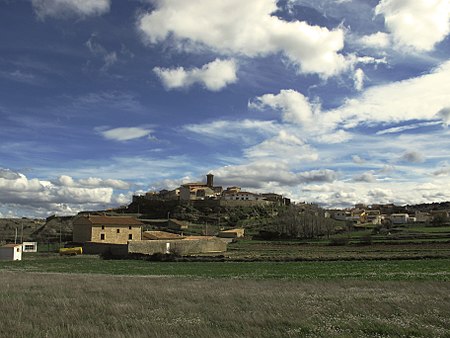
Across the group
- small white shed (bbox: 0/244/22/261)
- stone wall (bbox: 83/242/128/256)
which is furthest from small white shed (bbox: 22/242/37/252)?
small white shed (bbox: 0/244/22/261)

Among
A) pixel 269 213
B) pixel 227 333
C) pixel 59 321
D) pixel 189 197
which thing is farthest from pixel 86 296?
pixel 189 197

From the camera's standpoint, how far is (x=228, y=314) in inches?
505

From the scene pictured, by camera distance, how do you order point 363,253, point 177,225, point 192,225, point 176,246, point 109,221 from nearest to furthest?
1. point 363,253
2. point 176,246
3. point 109,221
4. point 177,225
5. point 192,225

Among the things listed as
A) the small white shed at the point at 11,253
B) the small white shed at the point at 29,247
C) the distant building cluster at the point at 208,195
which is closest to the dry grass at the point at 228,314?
the small white shed at the point at 11,253

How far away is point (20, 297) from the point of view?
1670 centimetres

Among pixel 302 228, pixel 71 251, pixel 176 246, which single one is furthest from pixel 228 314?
pixel 302 228

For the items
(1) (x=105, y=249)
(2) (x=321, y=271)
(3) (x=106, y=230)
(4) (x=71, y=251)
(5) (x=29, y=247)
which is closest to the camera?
(2) (x=321, y=271)

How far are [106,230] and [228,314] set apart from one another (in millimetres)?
78135

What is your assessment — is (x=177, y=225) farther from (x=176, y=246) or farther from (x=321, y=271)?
(x=321, y=271)

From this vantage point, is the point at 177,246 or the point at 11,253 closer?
the point at 11,253

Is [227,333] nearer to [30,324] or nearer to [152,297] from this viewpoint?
[30,324]

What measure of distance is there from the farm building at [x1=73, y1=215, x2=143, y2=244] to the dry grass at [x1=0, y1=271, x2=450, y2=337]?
6994 centimetres

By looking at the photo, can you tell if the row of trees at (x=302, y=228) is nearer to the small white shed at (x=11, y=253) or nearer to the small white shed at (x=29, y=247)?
the small white shed at (x=29, y=247)

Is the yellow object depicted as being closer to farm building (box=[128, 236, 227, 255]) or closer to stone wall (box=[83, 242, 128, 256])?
stone wall (box=[83, 242, 128, 256])
